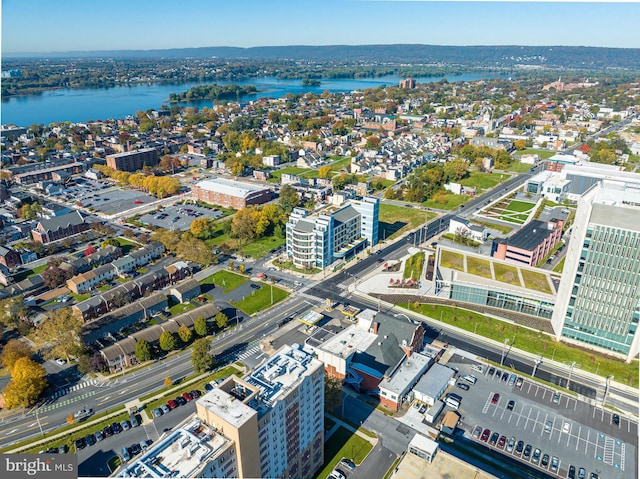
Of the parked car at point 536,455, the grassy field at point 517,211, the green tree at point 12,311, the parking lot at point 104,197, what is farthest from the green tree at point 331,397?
the parking lot at point 104,197

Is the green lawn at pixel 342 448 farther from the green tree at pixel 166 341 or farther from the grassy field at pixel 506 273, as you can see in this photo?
the grassy field at pixel 506 273

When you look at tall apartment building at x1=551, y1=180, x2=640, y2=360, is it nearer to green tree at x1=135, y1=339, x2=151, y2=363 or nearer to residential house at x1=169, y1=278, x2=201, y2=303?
residential house at x1=169, y1=278, x2=201, y2=303

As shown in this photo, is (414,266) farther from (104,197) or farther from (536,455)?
(104,197)

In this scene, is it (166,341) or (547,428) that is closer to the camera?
(547,428)

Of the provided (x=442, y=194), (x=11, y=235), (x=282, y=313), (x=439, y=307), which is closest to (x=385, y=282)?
(x=439, y=307)

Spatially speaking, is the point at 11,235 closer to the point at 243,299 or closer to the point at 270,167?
the point at 243,299

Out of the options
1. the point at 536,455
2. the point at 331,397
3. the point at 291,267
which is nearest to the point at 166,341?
the point at 331,397
